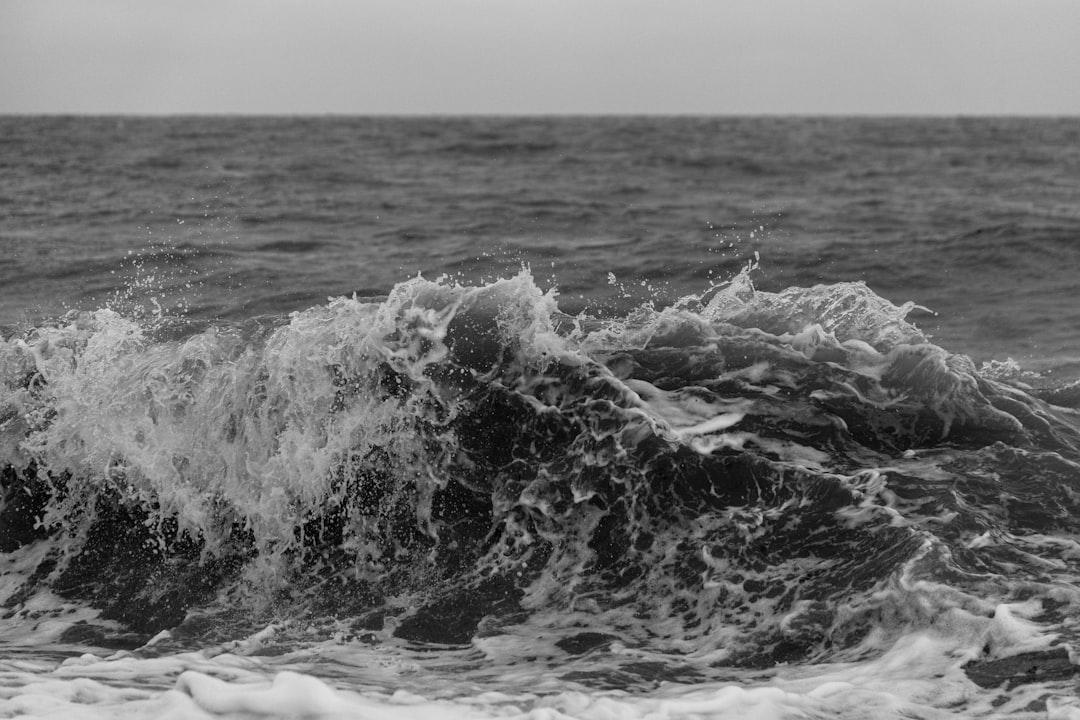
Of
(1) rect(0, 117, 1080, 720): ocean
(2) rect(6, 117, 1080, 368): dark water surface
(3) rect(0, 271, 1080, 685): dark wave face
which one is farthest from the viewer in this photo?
(2) rect(6, 117, 1080, 368): dark water surface

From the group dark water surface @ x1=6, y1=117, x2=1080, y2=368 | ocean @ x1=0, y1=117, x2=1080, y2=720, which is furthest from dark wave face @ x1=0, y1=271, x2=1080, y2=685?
dark water surface @ x1=6, y1=117, x2=1080, y2=368

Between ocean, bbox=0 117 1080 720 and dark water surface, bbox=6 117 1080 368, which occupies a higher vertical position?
dark water surface, bbox=6 117 1080 368

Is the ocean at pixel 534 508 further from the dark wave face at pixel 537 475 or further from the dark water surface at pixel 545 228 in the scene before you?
the dark water surface at pixel 545 228

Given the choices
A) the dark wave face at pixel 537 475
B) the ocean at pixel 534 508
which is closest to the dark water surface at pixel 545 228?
the ocean at pixel 534 508

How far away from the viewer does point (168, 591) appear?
18.7 feet

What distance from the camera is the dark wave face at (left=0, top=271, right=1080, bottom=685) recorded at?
503cm

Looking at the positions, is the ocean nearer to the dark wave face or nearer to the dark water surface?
the dark wave face

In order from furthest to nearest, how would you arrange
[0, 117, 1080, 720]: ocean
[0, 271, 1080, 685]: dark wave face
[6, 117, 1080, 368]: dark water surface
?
[6, 117, 1080, 368]: dark water surface < [0, 271, 1080, 685]: dark wave face < [0, 117, 1080, 720]: ocean

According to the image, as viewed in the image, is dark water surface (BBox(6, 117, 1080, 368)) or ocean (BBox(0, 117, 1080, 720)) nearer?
ocean (BBox(0, 117, 1080, 720))

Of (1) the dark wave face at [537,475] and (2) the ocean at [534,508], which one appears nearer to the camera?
(2) the ocean at [534,508]

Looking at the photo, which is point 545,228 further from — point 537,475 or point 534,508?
point 534,508

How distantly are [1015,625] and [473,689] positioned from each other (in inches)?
86.5

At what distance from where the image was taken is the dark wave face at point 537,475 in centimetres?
503

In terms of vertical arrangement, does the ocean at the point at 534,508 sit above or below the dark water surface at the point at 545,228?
below
